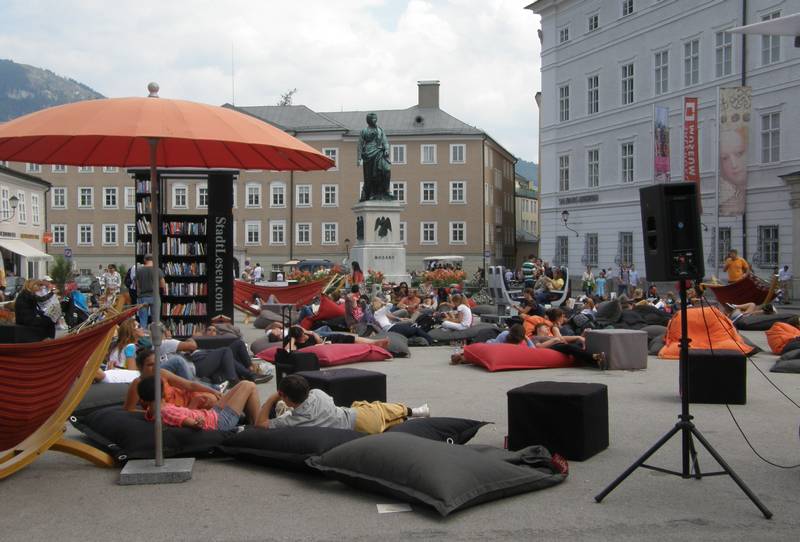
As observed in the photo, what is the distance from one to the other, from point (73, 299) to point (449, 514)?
695 inches

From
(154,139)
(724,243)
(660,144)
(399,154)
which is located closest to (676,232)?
(154,139)

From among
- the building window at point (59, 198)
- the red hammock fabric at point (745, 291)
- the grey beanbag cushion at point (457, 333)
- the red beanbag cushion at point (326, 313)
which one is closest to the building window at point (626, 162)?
the red hammock fabric at point (745, 291)

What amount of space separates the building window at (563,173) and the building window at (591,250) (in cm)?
336

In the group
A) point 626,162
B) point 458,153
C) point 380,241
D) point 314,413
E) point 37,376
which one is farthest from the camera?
point 458,153

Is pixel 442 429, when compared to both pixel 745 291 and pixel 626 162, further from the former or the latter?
pixel 626 162

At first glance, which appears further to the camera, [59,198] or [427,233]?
[59,198]

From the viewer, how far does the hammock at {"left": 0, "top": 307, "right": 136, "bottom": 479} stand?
22.5 feet

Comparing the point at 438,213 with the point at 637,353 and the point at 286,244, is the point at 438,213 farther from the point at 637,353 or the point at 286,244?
the point at 637,353

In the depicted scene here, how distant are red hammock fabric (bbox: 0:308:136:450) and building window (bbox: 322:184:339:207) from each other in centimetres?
6595

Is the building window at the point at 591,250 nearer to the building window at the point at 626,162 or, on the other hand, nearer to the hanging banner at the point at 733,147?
the building window at the point at 626,162

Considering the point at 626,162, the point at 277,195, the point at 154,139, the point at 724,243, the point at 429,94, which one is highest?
the point at 429,94

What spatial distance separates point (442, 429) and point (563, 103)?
42.0 m

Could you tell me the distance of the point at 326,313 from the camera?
1927 centimetres

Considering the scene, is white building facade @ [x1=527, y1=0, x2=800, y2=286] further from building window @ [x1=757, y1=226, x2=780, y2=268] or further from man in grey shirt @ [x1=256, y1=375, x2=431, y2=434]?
man in grey shirt @ [x1=256, y1=375, x2=431, y2=434]
